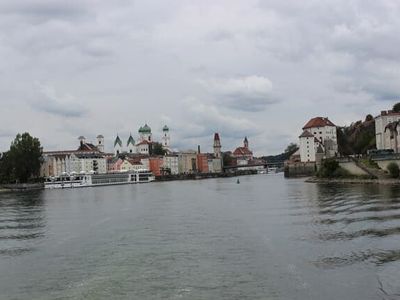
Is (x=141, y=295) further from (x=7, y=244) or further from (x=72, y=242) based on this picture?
(x=7, y=244)

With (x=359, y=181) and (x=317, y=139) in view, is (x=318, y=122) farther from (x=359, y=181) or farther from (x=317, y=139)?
(x=359, y=181)

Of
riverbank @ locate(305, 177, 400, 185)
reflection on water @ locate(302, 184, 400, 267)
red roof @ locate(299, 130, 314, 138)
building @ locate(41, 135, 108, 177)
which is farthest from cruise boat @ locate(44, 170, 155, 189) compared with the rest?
reflection on water @ locate(302, 184, 400, 267)

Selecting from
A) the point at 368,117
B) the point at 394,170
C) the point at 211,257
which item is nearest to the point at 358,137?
the point at 368,117

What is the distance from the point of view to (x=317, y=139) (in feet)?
456

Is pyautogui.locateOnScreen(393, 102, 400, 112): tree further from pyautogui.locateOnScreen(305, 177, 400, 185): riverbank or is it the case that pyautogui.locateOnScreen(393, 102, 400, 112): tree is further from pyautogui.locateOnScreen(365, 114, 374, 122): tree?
pyautogui.locateOnScreen(305, 177, 400, 185): riverbank

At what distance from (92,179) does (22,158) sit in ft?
81.5

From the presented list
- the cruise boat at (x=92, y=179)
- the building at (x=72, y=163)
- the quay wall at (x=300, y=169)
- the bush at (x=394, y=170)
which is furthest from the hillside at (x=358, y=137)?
the building at (x=72, y=163)

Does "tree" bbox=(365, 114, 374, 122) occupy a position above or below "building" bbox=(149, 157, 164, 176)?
above

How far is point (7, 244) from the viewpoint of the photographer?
27.7m

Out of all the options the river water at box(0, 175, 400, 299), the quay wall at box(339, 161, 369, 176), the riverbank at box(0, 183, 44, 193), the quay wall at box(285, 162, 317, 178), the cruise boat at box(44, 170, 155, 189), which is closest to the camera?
Answer: the river water at box(0, 175, 400, 299)

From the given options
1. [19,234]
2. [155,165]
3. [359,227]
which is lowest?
[359,227]

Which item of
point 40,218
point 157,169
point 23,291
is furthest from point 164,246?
point 157,169

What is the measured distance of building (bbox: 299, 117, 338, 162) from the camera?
13538 cm

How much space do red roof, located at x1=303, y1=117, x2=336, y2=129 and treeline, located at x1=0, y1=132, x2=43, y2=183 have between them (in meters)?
68.0
